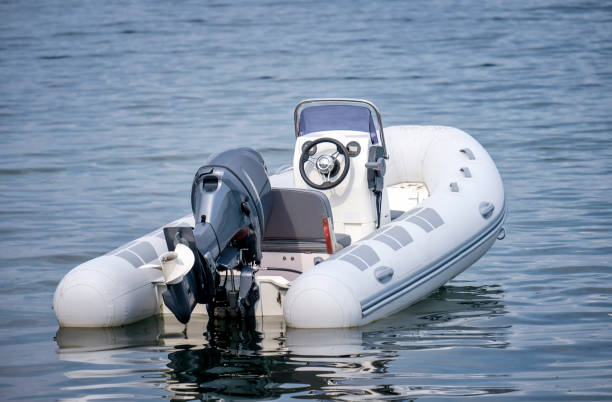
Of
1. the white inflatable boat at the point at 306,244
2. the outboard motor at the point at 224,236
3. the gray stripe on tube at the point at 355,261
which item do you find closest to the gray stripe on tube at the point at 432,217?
the white inflatable boat at the point at 306,244

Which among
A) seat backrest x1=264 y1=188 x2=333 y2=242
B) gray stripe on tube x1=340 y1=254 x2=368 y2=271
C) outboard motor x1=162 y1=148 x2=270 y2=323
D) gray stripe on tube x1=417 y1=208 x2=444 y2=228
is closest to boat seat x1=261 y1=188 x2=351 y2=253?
seat backrest x1=264 y1=188 x2=333 y2=242

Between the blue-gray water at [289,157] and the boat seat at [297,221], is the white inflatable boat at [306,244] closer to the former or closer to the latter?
the boat seat at [297,221]

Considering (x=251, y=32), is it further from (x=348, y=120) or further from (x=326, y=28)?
(x=348, y=120)

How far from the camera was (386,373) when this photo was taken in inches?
231

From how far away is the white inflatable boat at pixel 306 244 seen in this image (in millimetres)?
6207

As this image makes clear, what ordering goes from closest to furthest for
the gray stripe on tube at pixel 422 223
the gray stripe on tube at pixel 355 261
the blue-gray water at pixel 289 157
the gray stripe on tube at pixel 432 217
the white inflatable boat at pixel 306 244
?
1. the blue-gray water at pixel 289 157
2. the white inflatable boat at pixel 306 244
3. the gray stripe on tube at pixel 355 261
4. the gray stripe on tube at pixel 422 223
5. the gray stripe on tube at pixel 432 217

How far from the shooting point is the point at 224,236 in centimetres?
625

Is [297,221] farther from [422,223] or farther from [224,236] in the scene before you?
[224,236]

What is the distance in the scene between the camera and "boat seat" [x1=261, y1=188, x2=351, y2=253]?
277 inches

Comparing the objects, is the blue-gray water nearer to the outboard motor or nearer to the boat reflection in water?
the boat reflection in water

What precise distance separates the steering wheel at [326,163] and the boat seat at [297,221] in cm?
34

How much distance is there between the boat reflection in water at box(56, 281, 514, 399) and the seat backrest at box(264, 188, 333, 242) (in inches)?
27.1

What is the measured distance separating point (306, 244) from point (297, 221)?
0.15 metres

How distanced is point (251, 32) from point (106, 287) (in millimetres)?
19185
